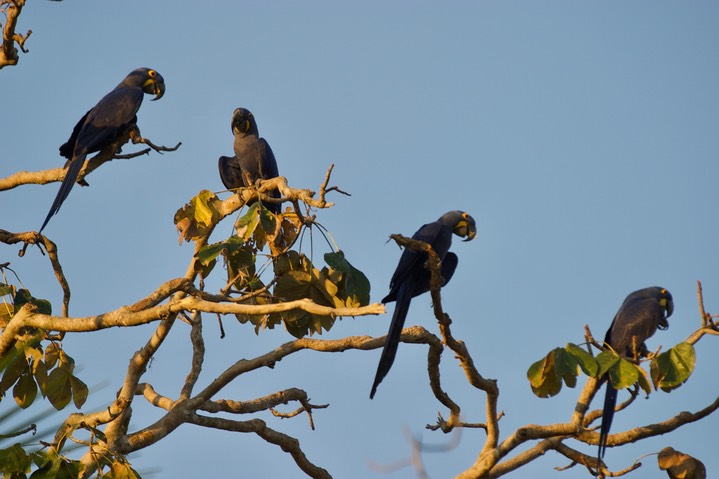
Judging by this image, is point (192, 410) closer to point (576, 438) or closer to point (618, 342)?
point (576, 438)

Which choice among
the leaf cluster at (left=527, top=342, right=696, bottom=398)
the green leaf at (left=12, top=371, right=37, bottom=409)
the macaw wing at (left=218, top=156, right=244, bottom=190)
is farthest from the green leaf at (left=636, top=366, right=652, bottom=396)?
the macaw wing at (left=218, top=156, right=244, bottom=190)

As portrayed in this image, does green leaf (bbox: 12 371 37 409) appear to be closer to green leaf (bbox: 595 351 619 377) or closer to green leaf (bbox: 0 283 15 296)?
green leaf (bbox: 0 283 15 296)

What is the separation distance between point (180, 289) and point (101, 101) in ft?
7.99

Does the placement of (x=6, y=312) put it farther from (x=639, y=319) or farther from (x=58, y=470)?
(x=639, y=319)

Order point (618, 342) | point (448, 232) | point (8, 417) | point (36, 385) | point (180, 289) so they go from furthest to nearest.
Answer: point (618, 342) < point (448, 232) < point (36, 385) < point (180, 289) < point (8, 417)

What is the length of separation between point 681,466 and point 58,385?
362cm

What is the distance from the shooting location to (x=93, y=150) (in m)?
5.95

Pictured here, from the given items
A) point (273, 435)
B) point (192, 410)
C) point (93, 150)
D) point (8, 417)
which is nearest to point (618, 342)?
point (273, 435)

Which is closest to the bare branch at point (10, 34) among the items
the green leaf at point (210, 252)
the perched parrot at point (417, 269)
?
the green leaf at point (210, 252)

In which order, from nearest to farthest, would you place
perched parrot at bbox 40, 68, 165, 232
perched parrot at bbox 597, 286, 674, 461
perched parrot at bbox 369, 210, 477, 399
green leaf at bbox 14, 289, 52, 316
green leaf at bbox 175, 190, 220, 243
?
perched parrot at bbox 369, 210, 477, 399 < green leaf at bbox 14, 289, 52, 316 < green leaf at bbox 175, 190, 220, 243 < perched parrot at bbox 40, 68, 165, 232 < perched parrot at bbox 597, 286, 674, 461

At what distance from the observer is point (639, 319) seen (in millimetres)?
6527

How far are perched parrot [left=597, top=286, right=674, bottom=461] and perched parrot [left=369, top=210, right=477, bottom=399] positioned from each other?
1312 millimetres

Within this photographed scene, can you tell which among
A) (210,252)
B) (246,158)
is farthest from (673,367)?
(246,158)

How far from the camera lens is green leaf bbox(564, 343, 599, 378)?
4443mm
